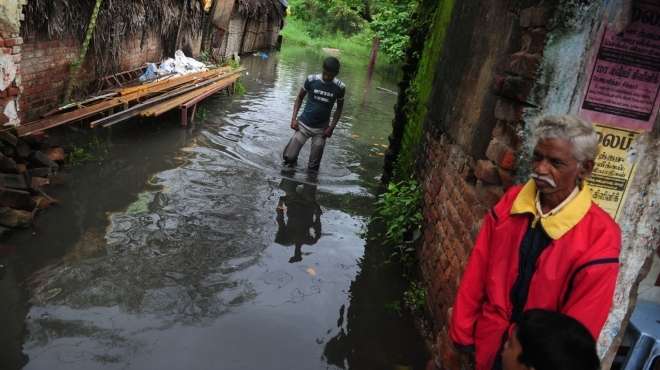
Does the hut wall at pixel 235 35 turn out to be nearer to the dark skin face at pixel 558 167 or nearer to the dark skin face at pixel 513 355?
the dark skin face at pixel 558 167

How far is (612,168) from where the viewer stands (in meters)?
2.69

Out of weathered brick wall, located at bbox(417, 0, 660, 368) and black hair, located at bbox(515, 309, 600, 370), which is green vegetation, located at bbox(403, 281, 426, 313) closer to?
weathered brick wall, located at bbox(417, 0, 660, 368)

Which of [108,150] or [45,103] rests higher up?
[45,103]

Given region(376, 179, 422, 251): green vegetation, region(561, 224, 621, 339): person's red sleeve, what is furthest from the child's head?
region(376, 179, 422, 251): green vegetation

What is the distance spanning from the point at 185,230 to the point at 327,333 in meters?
1.96

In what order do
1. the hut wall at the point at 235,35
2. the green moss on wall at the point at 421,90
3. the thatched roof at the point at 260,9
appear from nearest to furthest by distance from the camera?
the green moss on wall at the point at 421,90 < the thatched roof at the point at 260,9 < the hut wall at the point at 235,35

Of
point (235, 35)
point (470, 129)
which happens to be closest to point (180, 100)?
point (470, 129)

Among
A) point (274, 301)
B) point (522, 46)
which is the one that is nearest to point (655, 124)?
point (522, 46)

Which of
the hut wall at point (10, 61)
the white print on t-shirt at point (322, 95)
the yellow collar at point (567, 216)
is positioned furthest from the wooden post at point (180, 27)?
the yellow collar at point (567, 216)

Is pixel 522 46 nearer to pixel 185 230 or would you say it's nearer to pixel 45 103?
pixel 185 230

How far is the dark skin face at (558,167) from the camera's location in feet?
6.45

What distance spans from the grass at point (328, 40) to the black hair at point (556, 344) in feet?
97.3

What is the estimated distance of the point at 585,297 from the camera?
1855mm

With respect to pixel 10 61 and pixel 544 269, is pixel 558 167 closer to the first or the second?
pixel 544 269
